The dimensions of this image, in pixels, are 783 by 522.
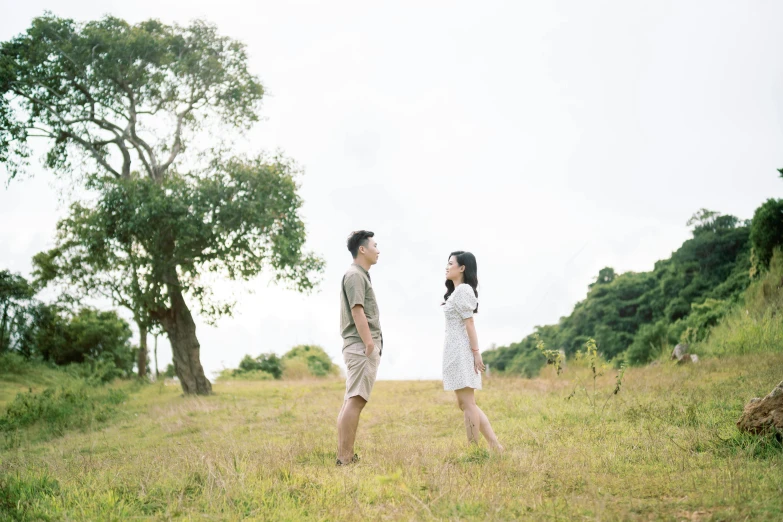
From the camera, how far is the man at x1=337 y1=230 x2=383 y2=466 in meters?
6.45

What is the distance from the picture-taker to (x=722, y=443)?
6004 mm

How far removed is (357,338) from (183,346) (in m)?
13.9

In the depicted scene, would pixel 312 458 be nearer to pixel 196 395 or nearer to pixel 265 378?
pixel 196 395

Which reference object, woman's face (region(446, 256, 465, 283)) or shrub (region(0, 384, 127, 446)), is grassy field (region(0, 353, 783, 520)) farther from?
shrub (region(0, 384, 127, 446))

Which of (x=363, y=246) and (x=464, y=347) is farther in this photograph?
(x=363, y=246)

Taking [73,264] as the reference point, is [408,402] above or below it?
below

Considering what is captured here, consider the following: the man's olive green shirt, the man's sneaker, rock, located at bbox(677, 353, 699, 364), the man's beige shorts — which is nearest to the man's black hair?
the man's olive green shirt

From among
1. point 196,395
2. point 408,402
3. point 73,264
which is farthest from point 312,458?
point 73,264

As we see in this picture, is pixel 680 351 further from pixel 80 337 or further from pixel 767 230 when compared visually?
pixel 80 337

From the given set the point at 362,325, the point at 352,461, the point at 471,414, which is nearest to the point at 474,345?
the point at 471,414

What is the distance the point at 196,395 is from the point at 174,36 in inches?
432

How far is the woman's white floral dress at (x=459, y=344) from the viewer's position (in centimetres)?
657

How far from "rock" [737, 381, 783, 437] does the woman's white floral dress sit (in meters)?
2.64

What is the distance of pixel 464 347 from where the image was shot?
670 centimetres
